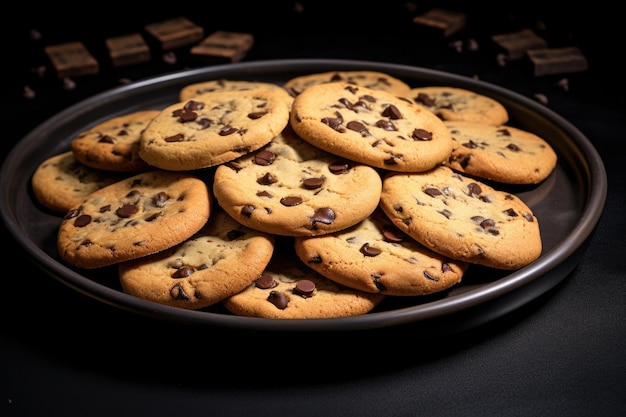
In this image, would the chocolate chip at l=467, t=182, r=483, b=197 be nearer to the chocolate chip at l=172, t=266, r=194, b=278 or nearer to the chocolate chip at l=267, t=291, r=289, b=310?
the chocolate chip at l=267, t=291, r=289, b=310

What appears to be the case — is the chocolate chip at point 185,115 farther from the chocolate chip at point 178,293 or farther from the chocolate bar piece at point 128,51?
the chocolate bar piece at point 128,51

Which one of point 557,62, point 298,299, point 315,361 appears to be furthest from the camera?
point 557,62

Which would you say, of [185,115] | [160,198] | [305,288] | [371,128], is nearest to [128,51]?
[185,115]

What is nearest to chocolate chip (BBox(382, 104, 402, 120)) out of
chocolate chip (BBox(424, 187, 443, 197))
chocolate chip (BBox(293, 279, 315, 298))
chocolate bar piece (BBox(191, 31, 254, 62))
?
chocolate chip (BBox(424, 187, 443, 197))

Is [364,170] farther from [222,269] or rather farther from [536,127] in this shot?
[536,127]

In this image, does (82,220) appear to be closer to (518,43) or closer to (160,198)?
(160,198)

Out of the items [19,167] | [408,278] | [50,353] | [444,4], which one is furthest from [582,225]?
[444,4]
